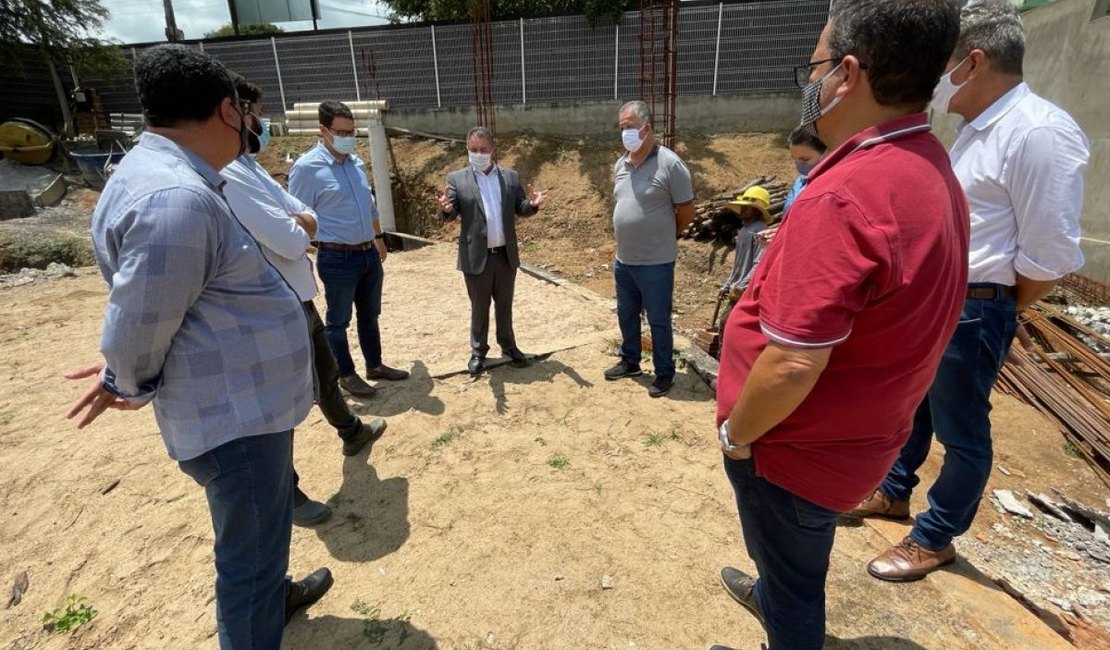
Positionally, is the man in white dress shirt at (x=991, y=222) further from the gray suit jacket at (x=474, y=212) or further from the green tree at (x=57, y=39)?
the green tree at (x=57, y=39)

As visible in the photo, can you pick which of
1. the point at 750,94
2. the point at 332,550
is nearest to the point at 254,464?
the point at 332,550

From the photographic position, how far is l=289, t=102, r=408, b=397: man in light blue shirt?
12.2 ft

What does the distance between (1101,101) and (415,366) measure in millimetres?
8931

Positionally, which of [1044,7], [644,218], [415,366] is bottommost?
[415,366]

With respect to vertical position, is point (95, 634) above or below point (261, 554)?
below

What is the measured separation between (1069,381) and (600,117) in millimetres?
10348

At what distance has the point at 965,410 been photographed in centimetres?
215

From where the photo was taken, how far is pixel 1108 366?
4.68 meters

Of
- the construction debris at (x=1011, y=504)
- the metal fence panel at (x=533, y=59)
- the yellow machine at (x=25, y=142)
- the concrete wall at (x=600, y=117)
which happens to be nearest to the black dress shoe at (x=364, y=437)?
the construction debris at (x=1011, y=504)

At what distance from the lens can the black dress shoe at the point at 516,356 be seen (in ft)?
15.2

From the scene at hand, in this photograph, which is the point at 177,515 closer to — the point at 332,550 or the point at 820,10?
the point at 332,550

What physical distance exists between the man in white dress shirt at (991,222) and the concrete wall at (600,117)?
434 inches

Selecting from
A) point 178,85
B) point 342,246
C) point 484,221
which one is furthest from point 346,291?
point 178,85

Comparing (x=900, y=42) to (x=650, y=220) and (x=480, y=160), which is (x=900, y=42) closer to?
(x=650, y=220)
